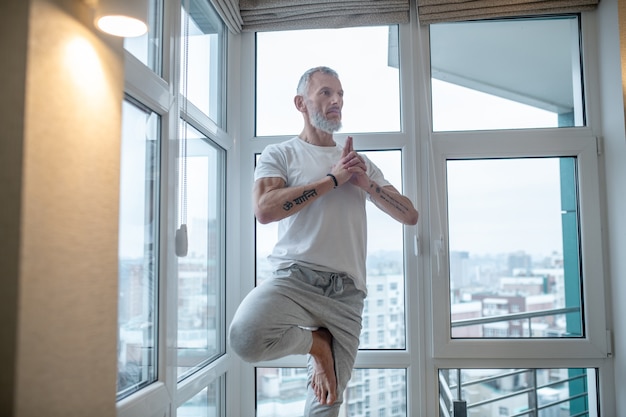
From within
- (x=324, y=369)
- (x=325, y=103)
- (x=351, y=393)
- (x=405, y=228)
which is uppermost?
(x=325, y=103)

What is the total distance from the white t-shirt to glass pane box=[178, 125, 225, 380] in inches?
9.7

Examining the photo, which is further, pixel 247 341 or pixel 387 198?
pixel 387 198

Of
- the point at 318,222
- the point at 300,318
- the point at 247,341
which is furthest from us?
the point at 318,222

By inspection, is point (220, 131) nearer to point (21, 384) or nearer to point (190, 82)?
point (190, 82)

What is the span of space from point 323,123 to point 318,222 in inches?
16.3

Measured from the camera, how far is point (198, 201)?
206 cm

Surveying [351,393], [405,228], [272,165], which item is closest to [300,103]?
[272,165]

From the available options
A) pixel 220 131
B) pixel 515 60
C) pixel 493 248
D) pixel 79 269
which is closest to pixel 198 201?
pixel 220 131

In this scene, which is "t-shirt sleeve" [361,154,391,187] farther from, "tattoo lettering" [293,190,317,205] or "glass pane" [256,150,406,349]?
"tattoo lettering" [293,190,317,205]

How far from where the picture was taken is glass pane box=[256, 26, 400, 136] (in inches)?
98.5

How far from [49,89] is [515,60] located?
2116 millimetres

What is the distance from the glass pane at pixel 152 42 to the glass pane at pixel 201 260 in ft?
1.02

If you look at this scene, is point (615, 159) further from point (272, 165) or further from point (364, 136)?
point (272, 165)

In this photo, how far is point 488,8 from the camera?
7.81 ft
